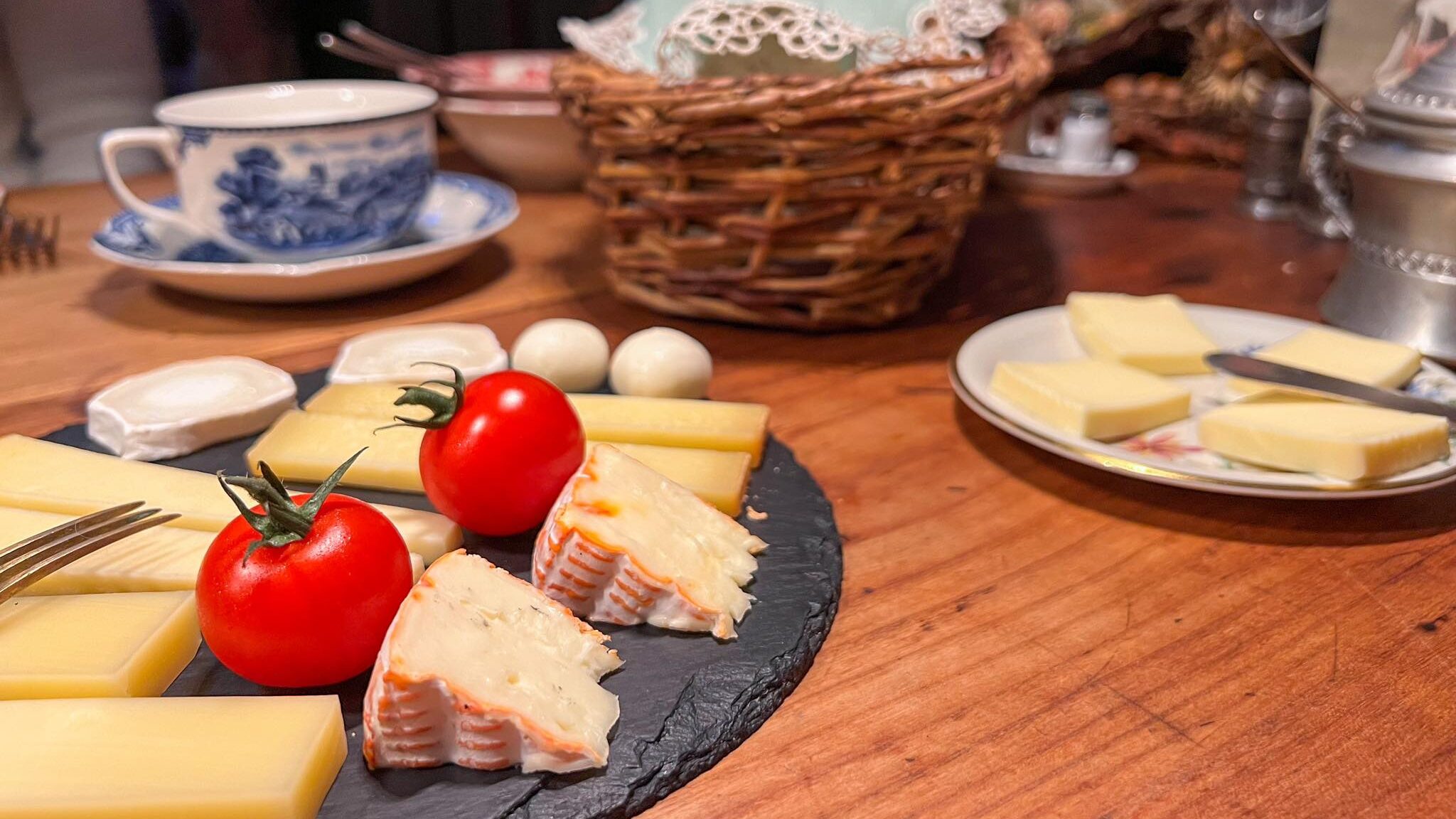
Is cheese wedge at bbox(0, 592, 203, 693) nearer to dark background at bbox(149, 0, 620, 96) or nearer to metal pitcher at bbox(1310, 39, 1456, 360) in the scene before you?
metal pitcher at bbox(1310, 39, 1456, 360)

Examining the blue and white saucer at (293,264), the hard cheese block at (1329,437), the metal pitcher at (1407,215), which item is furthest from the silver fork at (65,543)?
the metal pitcher at (1407,215)

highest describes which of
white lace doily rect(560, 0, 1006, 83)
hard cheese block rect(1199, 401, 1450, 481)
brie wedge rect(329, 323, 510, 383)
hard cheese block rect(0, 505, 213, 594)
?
white lace doily rect(560, 0, 1006, 83)

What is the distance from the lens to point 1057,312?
1.32 m

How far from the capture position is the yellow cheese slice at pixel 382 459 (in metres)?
0.95

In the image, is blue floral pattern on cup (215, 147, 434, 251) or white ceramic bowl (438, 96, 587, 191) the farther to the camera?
white ceramic bowl (438, 96, 587, 191)

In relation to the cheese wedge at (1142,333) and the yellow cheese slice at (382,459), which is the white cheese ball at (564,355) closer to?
the yellow cheese slice at (382,459)

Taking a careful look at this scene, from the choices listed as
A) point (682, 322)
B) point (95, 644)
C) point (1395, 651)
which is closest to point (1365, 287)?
point (1395, 651)

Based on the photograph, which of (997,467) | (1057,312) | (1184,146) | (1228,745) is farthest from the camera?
(1184,146)

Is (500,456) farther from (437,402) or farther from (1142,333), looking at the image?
(1142,333)

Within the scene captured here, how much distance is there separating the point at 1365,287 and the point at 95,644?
1452 mm

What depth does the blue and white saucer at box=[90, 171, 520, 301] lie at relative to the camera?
1.39m

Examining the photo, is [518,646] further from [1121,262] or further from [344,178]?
[1121,262]

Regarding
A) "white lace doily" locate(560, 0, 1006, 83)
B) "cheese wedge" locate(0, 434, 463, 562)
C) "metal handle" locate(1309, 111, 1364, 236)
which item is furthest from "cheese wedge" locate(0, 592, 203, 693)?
"metal handle" locate(1309, 111, 1364, 236)

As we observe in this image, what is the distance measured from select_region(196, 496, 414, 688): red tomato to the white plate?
0.61 m
